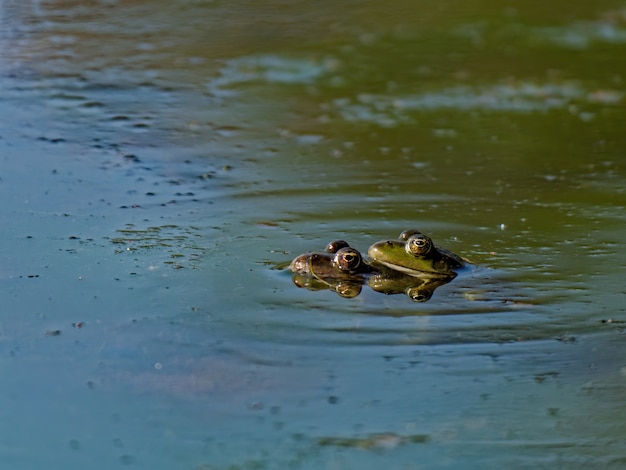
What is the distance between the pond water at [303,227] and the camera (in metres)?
3.85

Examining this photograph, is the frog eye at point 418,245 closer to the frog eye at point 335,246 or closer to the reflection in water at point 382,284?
the reflection in water at point 382,284

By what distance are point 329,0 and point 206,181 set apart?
4.70m

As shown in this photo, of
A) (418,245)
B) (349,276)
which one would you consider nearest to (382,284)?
(349,276)

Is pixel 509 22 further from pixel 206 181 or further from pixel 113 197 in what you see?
pixel 113 197

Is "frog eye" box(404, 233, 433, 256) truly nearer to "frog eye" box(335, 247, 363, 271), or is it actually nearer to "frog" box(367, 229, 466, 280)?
"frog" box(367, 229, 466, 280)

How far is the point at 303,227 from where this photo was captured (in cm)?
614

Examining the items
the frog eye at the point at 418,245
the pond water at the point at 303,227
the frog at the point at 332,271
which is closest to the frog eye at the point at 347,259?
the frog at the point at 332,271

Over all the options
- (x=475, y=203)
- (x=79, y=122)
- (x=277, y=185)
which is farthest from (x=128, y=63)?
(x=475, y=203)

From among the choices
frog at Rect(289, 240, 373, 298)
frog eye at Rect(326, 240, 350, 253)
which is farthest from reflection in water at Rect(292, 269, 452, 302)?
frog eye at Rect(326, 240, 350, 253)

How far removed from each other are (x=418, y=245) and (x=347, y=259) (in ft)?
1.11

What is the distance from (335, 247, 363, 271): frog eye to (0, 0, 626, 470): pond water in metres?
0.14

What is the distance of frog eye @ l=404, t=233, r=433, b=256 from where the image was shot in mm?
5246

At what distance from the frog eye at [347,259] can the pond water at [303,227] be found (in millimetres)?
137

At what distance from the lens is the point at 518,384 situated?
4227 mm
